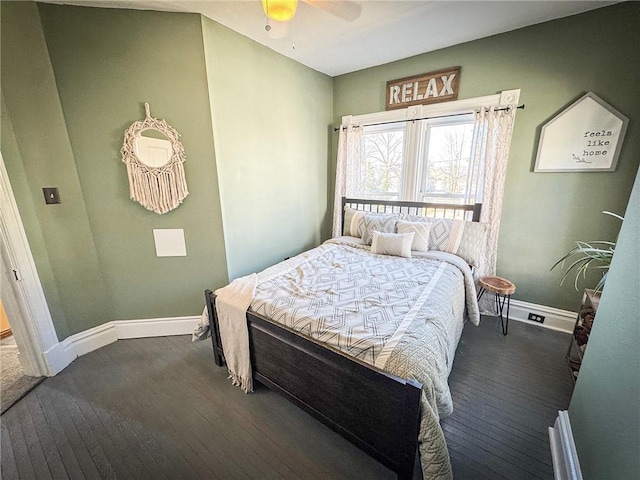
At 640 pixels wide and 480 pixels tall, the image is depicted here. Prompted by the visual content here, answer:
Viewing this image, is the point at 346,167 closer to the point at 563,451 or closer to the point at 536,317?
the point at 536,317

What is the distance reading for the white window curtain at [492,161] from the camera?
2.37 meters

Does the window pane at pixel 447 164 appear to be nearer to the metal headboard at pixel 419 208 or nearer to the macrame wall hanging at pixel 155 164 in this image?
the metal headboard at pixel 419 208

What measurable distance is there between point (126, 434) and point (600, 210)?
3827mm

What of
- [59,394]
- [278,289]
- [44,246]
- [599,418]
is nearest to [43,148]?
[44,246]

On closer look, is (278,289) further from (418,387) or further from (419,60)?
(419,60)

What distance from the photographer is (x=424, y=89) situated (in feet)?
8.93

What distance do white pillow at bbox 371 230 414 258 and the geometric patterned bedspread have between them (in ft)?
0.26

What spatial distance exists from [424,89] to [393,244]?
1733 mm

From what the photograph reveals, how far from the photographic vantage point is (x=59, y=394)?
5.78 ft

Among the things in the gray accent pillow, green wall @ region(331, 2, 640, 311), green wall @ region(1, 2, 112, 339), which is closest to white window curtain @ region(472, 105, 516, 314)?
green wall @ region(331, 2, 640, 311)

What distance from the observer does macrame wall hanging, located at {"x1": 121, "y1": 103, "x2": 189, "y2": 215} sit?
6.52 ft

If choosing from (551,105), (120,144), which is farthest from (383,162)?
(120,144)

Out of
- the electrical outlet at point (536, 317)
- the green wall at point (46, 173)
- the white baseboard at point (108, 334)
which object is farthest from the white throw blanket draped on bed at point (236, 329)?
the electrical outlet at point (536, 317)

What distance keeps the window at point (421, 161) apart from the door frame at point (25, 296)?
10.4ft
